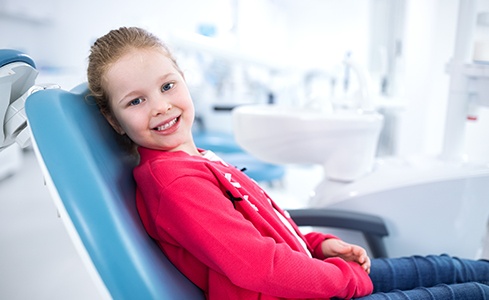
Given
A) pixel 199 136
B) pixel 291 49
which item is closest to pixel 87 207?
pixel 199 136

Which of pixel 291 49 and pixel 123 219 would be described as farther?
pixel 291 49

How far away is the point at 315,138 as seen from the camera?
1.18m

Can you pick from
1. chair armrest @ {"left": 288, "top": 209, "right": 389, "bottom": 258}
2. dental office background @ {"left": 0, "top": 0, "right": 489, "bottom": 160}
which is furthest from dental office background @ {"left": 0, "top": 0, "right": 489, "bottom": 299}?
chair armrest @ {"left": 288, "top": 209, "right": 389, "bottom": 258}

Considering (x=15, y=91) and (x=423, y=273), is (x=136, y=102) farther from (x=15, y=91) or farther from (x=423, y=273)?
(x=423, y=273)

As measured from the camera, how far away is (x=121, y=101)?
28.0 inches

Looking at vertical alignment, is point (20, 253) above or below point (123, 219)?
below

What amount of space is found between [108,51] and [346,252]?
66 centimetres

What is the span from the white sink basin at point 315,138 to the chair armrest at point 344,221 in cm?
17

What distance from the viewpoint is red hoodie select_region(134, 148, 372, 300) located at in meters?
0.61

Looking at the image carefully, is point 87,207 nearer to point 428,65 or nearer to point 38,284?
point 38,284

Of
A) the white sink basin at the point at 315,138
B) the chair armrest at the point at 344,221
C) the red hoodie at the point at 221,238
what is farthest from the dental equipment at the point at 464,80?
the red hoodie at the point at 221,238

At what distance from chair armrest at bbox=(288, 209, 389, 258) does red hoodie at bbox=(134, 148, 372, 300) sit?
1.07 feet

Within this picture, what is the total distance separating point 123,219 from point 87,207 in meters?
0.07

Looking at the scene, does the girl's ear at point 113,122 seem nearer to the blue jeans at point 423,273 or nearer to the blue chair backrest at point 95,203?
the blue chair backrest at point 95,203
